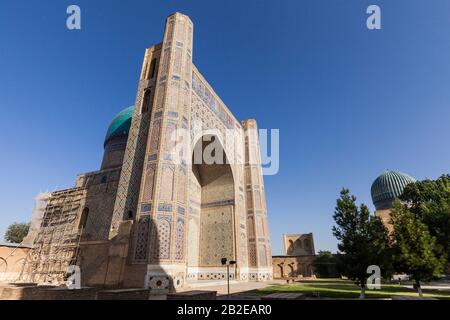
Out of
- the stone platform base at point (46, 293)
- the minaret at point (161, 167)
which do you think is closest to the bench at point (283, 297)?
the minaret at point (161, 167)

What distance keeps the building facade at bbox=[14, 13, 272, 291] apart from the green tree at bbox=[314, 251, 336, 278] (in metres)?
9.45

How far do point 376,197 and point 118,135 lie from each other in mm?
31151

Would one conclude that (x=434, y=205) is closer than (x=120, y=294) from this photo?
No

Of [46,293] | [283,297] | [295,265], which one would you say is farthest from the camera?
[295,265]

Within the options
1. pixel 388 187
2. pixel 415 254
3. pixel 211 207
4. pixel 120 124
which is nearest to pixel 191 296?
pixel 415 254

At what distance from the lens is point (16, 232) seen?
30359 mm

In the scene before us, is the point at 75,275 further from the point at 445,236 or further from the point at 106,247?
the point at 445,236

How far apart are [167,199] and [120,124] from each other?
16.0 m

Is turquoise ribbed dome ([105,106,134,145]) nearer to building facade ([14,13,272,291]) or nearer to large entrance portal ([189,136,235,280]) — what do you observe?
building facade ([14,13,272,291])

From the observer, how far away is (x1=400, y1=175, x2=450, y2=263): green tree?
13484mm

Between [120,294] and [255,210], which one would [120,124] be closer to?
[255,210]

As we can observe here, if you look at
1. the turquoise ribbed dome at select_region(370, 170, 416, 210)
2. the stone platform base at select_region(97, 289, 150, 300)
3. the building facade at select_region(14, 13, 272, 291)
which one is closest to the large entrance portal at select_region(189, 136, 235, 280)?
the building facade at select_region(14, 13, 272, 291)
